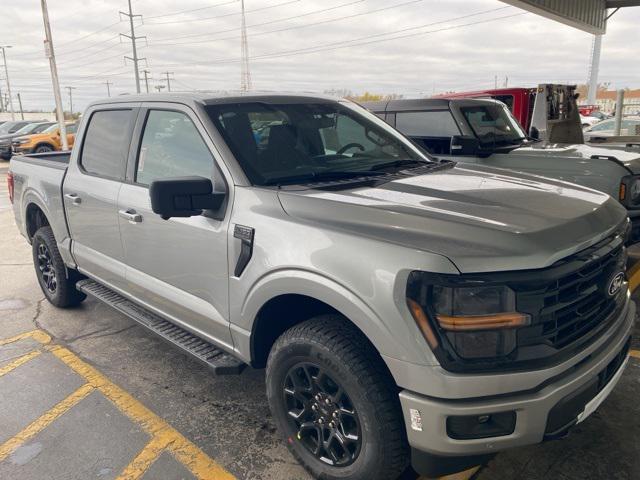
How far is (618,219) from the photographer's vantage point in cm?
247

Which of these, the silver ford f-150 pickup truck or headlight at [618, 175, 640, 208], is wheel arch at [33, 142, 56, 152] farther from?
headlight at [618, 175, 640, 208]

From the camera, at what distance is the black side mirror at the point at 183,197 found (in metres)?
2.41

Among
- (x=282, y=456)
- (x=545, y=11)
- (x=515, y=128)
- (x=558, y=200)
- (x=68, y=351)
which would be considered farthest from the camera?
(x=545, y=11)

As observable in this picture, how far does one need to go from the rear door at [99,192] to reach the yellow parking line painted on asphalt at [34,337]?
2.22 ft

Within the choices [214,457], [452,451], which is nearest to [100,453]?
[214,457]

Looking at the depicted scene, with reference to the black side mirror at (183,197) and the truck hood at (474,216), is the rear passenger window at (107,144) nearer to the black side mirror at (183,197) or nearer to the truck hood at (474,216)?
the black side mirror at (183,197)

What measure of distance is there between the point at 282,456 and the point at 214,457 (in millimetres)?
357

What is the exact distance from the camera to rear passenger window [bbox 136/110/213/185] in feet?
9.60

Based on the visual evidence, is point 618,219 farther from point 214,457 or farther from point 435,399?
point 214,457

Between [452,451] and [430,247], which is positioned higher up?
[430,247]

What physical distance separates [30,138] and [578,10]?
791 inches

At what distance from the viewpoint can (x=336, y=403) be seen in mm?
2277

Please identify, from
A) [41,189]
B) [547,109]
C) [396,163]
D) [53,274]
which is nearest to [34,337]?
[53,274]

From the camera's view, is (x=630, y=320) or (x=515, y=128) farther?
(x=515, y=128)
